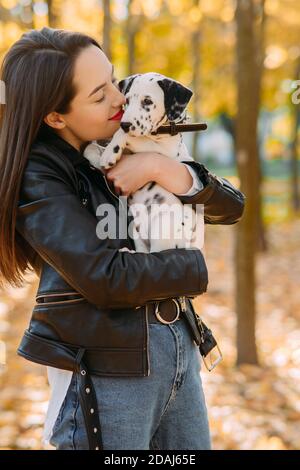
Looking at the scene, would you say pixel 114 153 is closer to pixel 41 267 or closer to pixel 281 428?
pixel 41 267

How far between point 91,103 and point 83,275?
0.56 m

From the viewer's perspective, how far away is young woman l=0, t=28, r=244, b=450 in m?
1.63

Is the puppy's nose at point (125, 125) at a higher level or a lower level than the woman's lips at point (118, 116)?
lower

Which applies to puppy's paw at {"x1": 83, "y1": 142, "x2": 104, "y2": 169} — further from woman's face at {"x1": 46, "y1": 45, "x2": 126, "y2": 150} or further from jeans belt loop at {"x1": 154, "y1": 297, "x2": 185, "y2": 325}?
jeans belt loop at {"x1": 154, "y1": 297, "x2": 185, "y2": 325}

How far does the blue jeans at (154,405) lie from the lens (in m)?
1.68

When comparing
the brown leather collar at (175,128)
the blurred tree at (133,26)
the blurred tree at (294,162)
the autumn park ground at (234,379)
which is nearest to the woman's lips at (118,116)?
the brown leather collar at (175,128)

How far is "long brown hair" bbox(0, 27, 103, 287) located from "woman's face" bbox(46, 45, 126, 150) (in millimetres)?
28

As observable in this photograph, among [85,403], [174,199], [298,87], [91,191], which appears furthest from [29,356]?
[298,87]

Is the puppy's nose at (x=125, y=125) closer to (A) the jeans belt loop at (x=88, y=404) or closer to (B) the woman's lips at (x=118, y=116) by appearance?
(B) the woman's lips at (x=118, y=116)

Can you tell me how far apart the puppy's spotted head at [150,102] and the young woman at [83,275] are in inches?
3.3

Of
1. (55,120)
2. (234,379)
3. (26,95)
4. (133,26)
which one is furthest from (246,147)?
A: (133,26)

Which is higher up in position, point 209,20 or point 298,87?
point 209,20

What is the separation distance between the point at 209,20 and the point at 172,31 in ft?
2.48

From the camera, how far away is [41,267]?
A: 74.3 inches
